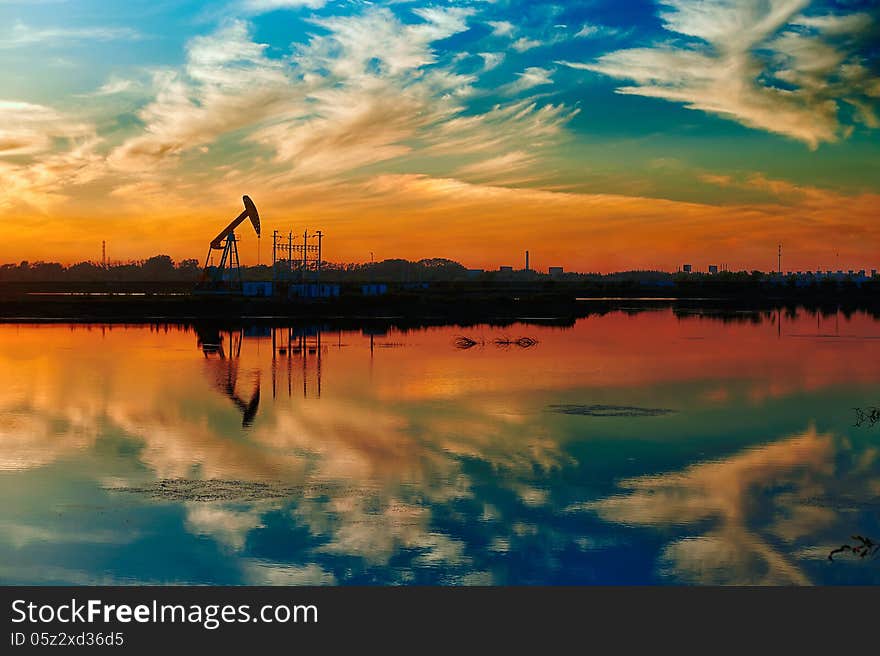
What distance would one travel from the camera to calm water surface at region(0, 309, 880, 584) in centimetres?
1518

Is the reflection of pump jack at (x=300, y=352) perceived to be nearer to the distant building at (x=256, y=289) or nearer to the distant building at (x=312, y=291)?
the distant building at (x=256, y=289)

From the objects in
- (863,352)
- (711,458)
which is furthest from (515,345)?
(711,458)

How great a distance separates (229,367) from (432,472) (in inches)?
956

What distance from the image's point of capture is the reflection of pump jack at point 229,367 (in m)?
31.7

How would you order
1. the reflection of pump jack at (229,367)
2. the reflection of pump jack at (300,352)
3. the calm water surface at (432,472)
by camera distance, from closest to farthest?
the calm water surface at (432,472) → the reflection of pump jack at (229,367) → the reflection of pump jack at (300,352)

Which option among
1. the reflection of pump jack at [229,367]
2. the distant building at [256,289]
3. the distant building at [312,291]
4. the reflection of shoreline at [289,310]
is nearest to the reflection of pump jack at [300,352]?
the reflection of pump jack at [229,367]

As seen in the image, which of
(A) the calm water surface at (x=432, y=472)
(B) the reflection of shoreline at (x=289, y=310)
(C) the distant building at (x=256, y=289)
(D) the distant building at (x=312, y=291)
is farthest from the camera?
(D) the distant building at (x=312, y=291)

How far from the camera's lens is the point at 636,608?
12.6 meters

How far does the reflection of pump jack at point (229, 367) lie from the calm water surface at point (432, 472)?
299 millimetres

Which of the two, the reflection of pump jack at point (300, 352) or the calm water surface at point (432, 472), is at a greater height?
the reflection of pump jack at point (300, 352)

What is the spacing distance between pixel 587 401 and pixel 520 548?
1802 centimetres

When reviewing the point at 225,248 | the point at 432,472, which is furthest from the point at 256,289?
the point at 432,472

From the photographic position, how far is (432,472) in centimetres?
2159

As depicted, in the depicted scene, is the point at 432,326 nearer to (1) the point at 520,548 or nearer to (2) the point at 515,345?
(2) the point at 515,345
